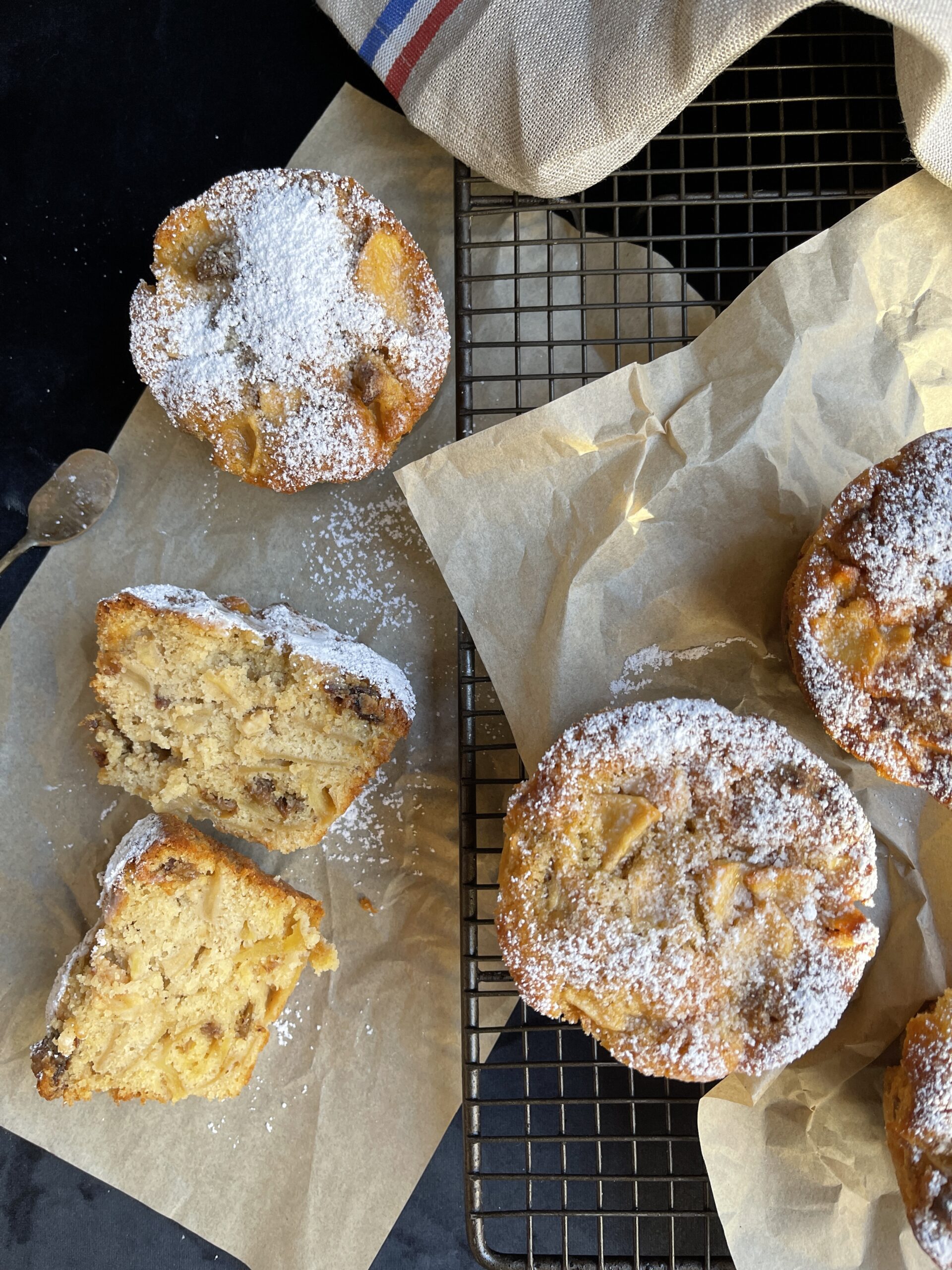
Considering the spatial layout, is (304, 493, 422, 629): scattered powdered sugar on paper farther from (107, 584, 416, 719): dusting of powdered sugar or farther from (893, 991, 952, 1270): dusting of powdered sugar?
(893, 991, 952, 1270): dusting of powdered sugar

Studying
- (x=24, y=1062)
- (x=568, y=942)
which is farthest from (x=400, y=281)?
(x=24, y=1062)

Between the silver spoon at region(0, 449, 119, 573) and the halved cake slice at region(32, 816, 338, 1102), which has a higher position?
the silver spoon at region(0, 449, 119, 573)

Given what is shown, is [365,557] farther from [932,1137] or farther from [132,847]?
[932,1137]

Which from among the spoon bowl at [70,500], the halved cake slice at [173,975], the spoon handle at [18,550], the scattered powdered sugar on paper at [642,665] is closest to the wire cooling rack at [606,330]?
the scattered powdered sugar on paper at [642,665]

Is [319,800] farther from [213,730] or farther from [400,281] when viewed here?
[400,281]

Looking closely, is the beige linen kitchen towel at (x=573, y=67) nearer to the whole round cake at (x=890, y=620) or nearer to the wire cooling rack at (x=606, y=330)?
the wire cooling rack at (x=606, y=330)

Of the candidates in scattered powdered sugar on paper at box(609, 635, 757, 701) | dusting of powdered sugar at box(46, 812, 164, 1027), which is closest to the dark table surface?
dusting of powdered sugar at box(46, 812, 164, 1027)
